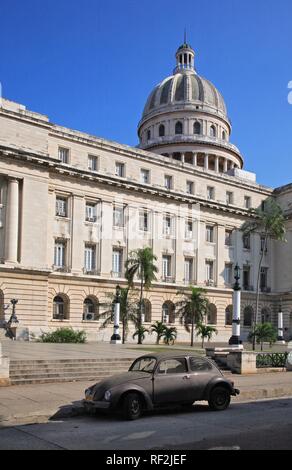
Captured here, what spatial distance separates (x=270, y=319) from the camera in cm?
6238

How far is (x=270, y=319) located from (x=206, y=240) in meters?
12.7

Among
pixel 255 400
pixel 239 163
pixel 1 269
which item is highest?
pixel 239 163

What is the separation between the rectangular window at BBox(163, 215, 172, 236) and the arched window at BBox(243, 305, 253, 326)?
1334 centimetres

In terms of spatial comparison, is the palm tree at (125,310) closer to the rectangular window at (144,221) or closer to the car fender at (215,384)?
the rectangular window at (144,221)

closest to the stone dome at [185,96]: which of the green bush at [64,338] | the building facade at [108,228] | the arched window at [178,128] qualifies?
the arched window at [178,128]

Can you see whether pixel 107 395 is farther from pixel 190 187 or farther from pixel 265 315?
pixel 265 315

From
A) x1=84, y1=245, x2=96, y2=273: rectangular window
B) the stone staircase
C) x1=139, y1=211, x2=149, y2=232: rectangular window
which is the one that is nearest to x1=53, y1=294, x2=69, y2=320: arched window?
x1=84, y1=245, x2=96, y2=273: rectangular window

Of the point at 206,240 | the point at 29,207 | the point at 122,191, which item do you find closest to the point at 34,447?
the point at 29,207

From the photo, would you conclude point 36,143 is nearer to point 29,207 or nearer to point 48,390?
point 29,207

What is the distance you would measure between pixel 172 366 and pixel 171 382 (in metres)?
0.47

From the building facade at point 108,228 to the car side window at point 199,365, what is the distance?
26037mm

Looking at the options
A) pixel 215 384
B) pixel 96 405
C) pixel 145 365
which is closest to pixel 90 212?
pixel 145 365

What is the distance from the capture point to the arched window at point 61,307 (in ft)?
149
